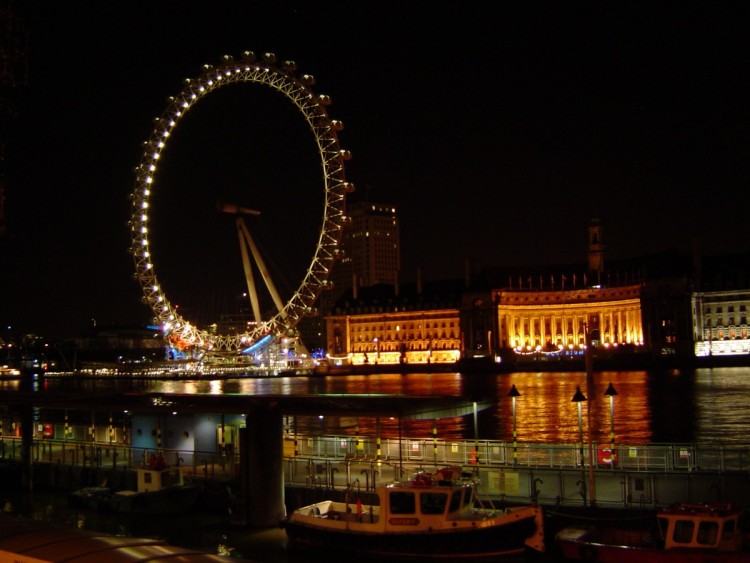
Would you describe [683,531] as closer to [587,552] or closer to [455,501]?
[587,552]

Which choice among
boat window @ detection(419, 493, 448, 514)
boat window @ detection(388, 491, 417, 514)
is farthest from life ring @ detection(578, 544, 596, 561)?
boat window @ detection(388, 491, 417, 514)

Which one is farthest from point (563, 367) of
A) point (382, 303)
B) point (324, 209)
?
point (324, 209)

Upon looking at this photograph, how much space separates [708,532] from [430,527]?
5.51 metres

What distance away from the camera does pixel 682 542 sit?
17.3 meters

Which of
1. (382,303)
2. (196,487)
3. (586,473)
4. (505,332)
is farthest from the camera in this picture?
(382,303)

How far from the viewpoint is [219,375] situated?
508 feet

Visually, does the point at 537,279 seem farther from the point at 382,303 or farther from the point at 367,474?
the point at 367,474

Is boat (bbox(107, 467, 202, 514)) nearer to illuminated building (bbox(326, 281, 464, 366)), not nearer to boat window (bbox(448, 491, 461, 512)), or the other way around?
boat window (bbox(448, 491, 461, 512))

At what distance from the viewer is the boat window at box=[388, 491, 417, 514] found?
64.7 feet

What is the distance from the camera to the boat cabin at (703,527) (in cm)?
1709

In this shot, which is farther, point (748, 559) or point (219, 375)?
point (219, 375)

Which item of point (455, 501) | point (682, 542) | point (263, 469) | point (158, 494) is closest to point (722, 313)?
point (158, 494)

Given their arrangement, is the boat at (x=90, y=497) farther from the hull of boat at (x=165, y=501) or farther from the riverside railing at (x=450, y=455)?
the riverside railing at (x=450, y=455)

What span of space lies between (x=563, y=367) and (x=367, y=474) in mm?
126230
